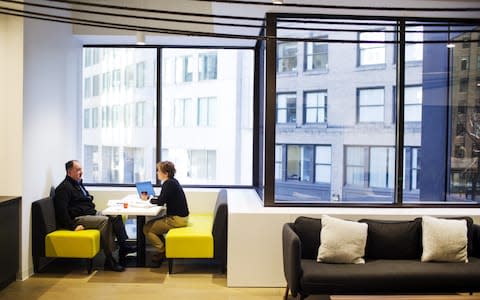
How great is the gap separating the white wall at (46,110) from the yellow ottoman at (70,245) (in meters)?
0.21

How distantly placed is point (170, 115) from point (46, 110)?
1.99 meters

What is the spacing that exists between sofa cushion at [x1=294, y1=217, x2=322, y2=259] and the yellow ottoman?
228cm

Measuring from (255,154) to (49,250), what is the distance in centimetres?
312

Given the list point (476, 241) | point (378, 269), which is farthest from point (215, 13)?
point (476, 241)

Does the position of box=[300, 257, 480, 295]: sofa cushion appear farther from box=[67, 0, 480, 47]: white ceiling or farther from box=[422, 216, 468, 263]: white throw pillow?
box=[67, 0, 480, 47]: white ceiling

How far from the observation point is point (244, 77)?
7.26m

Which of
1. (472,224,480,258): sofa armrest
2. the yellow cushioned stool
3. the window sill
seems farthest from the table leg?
(472,224,480,258): sofa armrest

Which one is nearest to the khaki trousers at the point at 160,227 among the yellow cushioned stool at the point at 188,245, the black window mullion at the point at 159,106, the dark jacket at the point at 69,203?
the yellow cushioned stool at the point at 188,245

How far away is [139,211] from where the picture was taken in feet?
18.2

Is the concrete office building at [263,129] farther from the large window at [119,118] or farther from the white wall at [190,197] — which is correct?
the large window at [119,118]

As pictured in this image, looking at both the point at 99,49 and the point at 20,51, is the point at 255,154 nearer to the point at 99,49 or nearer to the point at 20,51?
the point at 99,49

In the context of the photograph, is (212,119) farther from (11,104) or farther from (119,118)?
(11,104)

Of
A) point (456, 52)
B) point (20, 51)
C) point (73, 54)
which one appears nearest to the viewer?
point (20, 51)

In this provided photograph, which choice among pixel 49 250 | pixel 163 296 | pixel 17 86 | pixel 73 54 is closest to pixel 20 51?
pixel 17 86
